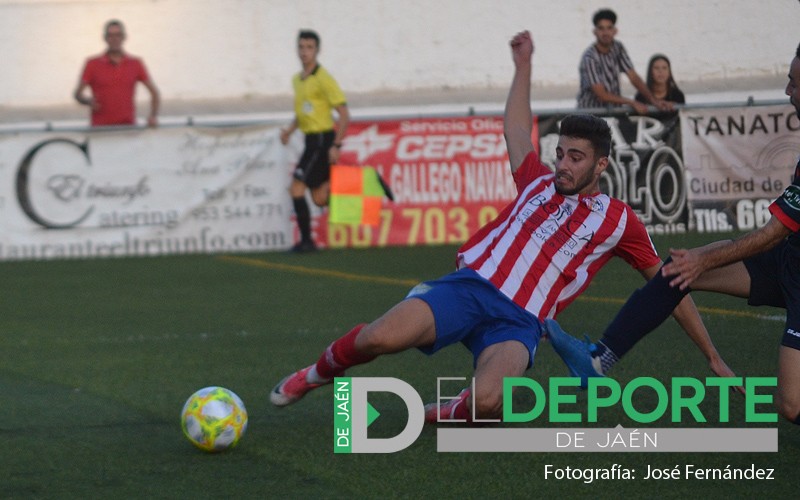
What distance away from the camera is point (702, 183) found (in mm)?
13656

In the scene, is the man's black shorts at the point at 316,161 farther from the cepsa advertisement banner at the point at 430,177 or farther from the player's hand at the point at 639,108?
the player's hand at the point at 639,108

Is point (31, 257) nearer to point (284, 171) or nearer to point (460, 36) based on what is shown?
point (284, 171)

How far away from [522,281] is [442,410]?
685mm

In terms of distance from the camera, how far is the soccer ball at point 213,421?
5508mm

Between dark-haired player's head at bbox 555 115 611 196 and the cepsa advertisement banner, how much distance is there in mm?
7806

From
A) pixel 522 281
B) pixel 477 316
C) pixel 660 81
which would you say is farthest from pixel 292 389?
pixel 660 81

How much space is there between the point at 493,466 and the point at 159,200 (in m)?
9.07

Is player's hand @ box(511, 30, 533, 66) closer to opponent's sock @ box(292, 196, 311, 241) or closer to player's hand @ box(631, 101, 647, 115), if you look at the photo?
opponent's sock @ box(292, 196, 311, 241)

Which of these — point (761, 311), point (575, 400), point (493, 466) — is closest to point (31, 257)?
point (761, 311)

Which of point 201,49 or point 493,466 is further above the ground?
point 201,49

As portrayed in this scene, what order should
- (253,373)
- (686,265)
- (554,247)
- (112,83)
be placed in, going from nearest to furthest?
(686,265) → (554,247) → (253,373) → (112,83)

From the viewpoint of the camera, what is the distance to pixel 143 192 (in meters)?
13.9

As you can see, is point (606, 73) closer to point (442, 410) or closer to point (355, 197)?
point (355, 197)

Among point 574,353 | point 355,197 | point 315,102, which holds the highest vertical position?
point 315,102
